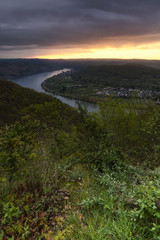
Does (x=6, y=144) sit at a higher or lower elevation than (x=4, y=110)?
higher

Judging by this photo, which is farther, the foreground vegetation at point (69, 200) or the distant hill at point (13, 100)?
the distant hill at point (13, 100)

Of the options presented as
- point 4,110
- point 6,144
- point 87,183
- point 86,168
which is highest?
point 6,144

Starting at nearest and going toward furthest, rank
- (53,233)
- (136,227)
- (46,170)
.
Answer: (136,227) → (53,233) → (46,170)

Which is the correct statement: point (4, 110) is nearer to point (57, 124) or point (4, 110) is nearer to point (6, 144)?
point (57, 124)

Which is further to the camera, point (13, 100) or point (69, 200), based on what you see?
point (13, 100)

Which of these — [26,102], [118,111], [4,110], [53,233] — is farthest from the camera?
[26,102]

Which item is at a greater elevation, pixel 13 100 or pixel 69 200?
pixel 69 200

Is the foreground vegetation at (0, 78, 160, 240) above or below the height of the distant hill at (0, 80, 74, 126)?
above

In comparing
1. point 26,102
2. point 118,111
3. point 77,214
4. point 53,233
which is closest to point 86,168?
point 77,214

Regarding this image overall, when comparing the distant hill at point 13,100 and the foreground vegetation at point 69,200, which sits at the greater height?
the foreground vegetation at point 69,200

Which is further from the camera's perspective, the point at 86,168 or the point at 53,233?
the point at 86,168

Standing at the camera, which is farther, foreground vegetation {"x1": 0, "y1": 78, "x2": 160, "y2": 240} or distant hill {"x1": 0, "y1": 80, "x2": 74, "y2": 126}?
distant hill {"x1": 0, "y1": 80, "x2": 74, "y2": 126}
